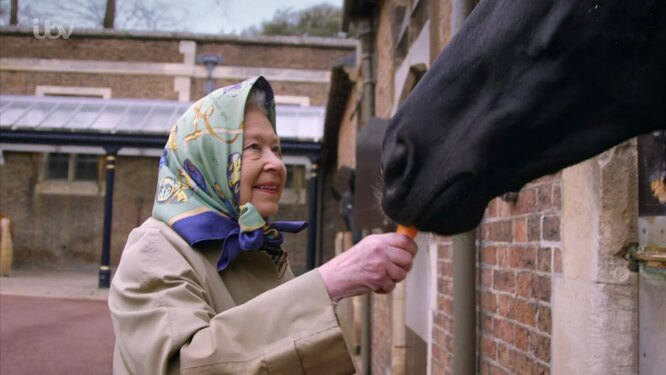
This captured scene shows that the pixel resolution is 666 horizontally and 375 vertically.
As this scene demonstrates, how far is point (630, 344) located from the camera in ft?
5.93

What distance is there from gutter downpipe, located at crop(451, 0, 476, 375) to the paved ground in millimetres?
5541

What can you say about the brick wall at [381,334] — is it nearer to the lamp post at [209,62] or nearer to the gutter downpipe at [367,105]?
the gutter downpipe at [367,105]

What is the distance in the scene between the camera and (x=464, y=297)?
282cm

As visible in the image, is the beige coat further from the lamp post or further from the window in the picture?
the lamp post

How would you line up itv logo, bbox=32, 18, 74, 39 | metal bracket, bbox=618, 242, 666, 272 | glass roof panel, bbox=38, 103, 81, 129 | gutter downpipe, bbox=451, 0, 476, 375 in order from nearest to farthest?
metal bracket, bbox=618, 242, 666, 272, gutter downpipe, bbox=451, 0, 476, 375, glass roof panel, bbox=38, 103, 81, 129, itv logo, bbox=32, 18, 74, 39

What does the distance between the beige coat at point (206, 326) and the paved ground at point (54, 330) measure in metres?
6.19

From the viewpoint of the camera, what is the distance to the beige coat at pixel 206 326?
138 cm

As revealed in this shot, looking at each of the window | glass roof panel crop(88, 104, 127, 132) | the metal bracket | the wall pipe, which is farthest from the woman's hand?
the window

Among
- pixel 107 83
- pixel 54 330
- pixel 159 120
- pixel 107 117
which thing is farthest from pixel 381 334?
pixel 107 83

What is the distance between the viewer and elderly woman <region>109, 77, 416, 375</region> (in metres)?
1.40

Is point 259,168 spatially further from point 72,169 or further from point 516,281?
point 72,169

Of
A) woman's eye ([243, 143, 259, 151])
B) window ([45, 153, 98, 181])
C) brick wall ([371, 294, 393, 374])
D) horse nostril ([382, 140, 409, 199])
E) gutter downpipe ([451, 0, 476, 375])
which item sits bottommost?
brick wall ([371, 294, 393, 374])

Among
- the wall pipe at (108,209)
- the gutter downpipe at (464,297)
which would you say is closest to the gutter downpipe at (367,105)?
the gutter downpipe at (464,297)

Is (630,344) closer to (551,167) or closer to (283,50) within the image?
(551,167)
